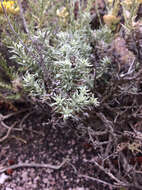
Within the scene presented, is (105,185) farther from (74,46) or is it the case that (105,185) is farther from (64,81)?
(74,46)

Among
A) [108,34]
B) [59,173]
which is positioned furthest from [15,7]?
[59,173]

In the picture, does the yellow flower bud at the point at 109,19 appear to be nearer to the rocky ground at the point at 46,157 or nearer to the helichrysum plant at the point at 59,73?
the helichrysum plant at the point at 59,73

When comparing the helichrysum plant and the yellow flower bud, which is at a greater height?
the yellow flower bud

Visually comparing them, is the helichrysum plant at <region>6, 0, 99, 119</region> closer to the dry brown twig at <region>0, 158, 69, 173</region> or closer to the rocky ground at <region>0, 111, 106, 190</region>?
the rocky ground at <region>0, 111, 106, 190</region>

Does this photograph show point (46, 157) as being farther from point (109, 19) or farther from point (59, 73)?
point (109, 19)

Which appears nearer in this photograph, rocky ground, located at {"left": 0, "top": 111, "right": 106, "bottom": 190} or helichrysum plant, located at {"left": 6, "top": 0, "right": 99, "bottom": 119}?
helichrysum plant, located at {"left": 6, "top": 0, "right": 99, "bottom": 119}

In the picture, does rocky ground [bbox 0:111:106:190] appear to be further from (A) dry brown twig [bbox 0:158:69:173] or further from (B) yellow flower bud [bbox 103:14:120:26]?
(B) yellow flower bud [bbox 103:14:120:26]

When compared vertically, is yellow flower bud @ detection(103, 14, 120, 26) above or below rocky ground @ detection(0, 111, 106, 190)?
above

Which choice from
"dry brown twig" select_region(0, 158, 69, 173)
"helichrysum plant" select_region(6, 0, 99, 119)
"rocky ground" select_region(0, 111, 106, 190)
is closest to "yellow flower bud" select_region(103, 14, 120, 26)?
"helichrysum plant" select_region(6, 0, 99, 119)

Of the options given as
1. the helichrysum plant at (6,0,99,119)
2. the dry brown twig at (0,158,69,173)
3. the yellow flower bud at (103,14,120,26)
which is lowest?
the dry brown twig at (0,158,69,173)

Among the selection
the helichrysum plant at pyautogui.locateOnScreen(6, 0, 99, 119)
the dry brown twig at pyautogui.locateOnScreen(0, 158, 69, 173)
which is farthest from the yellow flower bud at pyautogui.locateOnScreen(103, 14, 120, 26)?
the dry brown twig at pyautogui.locateOnScreen(0, 158, 69, 173)

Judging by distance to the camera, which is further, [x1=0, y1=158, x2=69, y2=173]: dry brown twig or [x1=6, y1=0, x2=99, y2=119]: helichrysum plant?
[x1=0, y1=158, x2=69, y2=173]: dry brown twig
